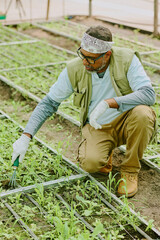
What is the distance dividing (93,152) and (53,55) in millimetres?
4440

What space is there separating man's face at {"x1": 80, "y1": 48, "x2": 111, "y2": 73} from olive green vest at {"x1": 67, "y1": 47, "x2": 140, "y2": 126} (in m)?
0.09

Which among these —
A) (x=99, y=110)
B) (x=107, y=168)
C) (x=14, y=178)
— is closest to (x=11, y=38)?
(x=107, y=168)

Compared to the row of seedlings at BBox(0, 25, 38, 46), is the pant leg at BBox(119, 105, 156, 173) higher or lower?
higher

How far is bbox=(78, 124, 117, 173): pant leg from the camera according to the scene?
13.2ft

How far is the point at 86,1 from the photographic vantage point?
1366cm

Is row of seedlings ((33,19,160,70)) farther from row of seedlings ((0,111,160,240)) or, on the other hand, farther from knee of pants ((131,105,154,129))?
row of seedlings ((0,111,160,240))

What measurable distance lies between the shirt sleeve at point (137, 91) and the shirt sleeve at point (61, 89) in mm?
538

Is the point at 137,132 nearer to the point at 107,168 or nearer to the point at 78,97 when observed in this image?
the point at 107,168

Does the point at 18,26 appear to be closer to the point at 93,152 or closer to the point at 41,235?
the point at 93,152

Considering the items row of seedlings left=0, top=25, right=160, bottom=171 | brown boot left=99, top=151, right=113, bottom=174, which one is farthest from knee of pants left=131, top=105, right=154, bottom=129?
row of seedlings left=0, top=25, right=160, bottom=171

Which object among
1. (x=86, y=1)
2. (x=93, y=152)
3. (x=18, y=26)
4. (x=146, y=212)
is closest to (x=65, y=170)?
(x=93, y=152)

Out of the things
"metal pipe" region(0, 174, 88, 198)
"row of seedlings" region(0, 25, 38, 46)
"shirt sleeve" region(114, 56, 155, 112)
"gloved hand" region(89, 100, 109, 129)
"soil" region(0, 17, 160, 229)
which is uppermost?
"shirt sleeve" region(114, 56, 155, 112)

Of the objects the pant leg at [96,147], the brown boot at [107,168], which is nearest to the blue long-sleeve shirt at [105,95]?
the pant leg at [96,147]

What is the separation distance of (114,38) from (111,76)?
5384 millimetres
